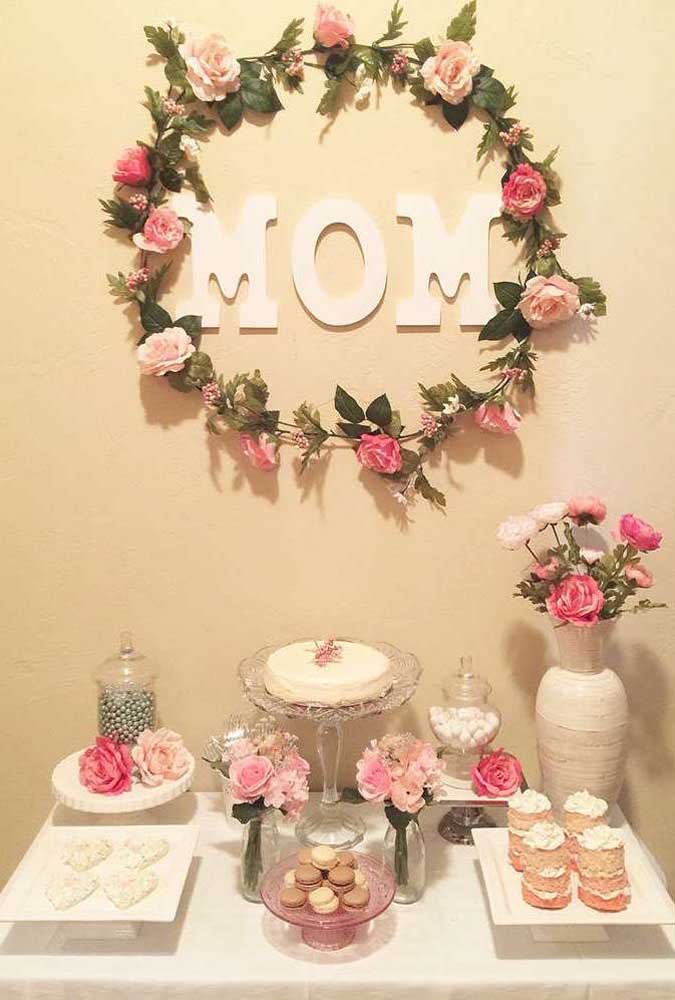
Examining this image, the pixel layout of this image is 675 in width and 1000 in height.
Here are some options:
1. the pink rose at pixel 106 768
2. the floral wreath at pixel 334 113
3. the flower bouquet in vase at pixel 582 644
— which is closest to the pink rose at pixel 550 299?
the floral wreath at pixel 334 113

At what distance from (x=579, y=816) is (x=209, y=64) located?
1329mm

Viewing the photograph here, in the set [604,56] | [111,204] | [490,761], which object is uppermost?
[604,56]

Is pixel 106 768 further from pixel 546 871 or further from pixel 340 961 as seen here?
pixel 546 871

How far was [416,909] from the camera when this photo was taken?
52.1 inches

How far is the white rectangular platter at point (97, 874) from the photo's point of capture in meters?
1.23

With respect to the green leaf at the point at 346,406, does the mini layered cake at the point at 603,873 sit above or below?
below

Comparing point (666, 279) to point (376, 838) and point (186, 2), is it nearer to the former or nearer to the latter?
point (186, 2)

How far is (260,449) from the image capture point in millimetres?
1579

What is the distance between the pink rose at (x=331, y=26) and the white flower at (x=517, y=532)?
85cm

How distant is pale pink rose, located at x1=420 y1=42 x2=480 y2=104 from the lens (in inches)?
58.5

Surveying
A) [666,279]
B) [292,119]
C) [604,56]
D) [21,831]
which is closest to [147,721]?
[21,831]

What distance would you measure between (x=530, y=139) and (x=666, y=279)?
34 centimetres

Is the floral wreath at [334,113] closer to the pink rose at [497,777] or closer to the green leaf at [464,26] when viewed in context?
the green leaf at [464,26]

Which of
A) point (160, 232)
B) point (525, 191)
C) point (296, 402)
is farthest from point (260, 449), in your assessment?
point (525, 191)
